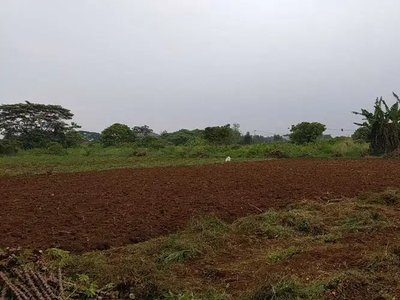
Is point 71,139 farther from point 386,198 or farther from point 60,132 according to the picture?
point 386,198

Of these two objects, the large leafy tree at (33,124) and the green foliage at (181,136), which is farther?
the green foliage at (181,136)

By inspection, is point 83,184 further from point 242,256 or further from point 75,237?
point 242,256

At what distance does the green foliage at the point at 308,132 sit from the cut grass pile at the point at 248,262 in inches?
922

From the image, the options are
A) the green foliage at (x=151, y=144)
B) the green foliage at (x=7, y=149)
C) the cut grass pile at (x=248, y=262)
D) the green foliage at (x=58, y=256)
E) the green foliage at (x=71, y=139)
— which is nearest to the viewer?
the cut grass pile at (x=248, y=262)

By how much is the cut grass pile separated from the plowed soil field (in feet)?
2.21

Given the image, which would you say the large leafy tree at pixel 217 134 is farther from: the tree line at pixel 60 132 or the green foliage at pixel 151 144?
the green foliage at pixel 151 144

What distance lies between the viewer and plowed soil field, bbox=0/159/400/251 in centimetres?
530

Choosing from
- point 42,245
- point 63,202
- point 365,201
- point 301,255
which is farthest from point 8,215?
point 365,201

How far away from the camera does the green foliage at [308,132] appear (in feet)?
93.0

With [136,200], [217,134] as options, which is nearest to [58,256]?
[136,200]

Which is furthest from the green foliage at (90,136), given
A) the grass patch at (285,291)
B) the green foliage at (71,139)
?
the grass patch at (285,291)

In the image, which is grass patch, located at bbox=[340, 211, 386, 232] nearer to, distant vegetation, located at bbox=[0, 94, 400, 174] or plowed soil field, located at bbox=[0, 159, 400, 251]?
plowed soil field, located at bbox=[0, 159, 400, 251]

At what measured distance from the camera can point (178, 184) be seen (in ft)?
32.0

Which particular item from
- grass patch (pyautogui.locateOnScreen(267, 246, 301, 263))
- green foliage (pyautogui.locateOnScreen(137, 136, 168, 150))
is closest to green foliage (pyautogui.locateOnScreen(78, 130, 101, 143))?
green foliage (pyautogui.locateOnScreen(137, 136, 168, 150))
